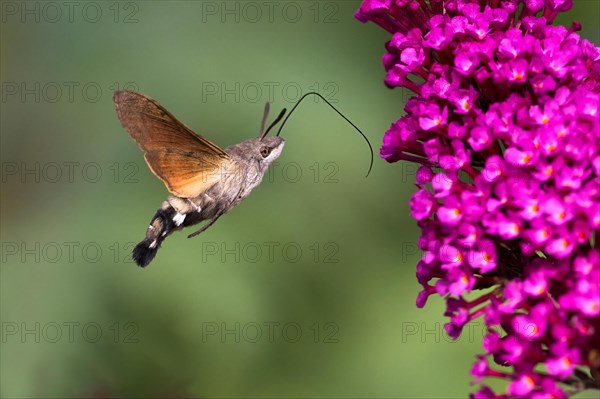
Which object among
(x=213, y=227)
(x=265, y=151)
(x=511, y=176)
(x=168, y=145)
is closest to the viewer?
(x=511, y=176)

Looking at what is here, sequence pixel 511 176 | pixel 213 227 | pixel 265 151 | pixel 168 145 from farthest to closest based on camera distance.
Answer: pixel 213 227 → pixel 265 151 → pixel 168 145 → pixel 511 176

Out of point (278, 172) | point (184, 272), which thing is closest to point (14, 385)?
point (184, 272)

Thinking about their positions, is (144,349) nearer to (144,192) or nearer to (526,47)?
(144,192)

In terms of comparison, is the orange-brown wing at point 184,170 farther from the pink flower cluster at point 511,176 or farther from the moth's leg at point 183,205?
the pink flower cluster at point 511,176

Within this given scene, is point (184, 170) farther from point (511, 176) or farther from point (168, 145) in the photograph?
point (511, 176)

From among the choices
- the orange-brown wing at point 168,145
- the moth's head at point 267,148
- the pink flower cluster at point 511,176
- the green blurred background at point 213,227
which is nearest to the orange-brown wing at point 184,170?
the orange-brown wing at point 168,145

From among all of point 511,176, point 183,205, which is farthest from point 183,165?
point 511,176

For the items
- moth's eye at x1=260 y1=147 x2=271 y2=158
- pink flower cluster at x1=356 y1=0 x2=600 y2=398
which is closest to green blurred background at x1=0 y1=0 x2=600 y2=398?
moth's eye at x1=260 y1=147 x2=271 y2=158
